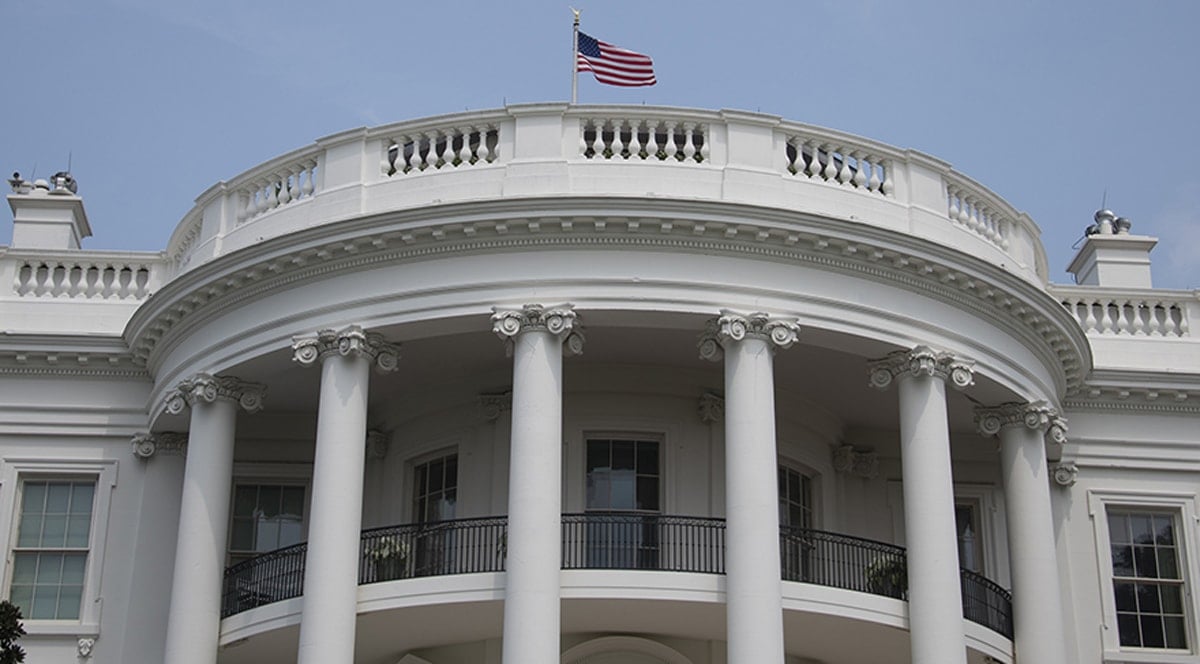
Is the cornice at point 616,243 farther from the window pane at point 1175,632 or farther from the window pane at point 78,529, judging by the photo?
the window pane at point 1175,632

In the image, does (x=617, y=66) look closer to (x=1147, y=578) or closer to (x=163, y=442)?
(x=163, y=442)

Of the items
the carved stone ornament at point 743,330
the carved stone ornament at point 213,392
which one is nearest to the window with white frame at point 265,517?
the carved stone ornament at point 213,392

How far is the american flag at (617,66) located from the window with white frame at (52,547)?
29.5 ft

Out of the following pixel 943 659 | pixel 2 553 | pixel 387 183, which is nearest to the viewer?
pixel 943 659

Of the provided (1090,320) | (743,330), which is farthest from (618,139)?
(1090,320)

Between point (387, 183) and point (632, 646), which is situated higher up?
point (387, 183)

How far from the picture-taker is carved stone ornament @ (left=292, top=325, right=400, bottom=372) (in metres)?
21.5

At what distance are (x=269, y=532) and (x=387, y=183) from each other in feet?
19.8

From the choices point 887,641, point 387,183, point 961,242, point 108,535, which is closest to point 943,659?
point 887,641

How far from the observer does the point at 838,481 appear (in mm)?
25406

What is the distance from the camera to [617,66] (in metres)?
24.7

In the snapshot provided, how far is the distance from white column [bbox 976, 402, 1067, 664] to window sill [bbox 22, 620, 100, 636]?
12130 millimetres

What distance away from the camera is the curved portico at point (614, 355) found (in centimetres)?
2078

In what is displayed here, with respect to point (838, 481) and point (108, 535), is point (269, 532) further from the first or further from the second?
point (838, 481)
